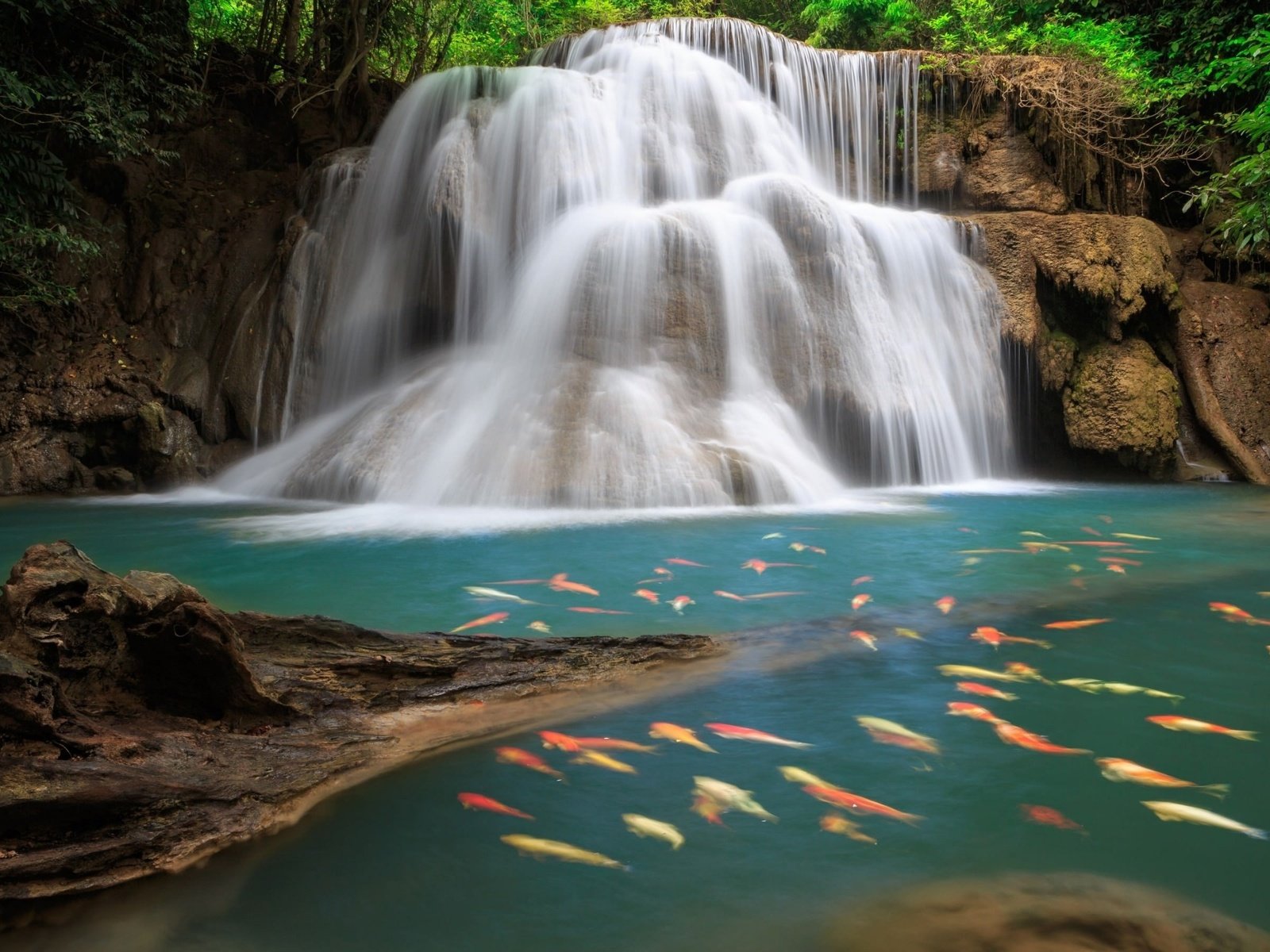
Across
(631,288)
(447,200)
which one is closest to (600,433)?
(631,288)

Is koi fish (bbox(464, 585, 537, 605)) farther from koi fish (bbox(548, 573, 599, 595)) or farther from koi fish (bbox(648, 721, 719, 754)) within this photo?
koi fish (bbox(648, 721, 719, 754))

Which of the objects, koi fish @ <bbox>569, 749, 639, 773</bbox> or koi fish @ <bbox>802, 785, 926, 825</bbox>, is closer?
koi fish @ <bbox>802, 785, 926, 825</bbox>

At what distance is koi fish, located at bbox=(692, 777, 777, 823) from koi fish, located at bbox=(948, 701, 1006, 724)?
99cm

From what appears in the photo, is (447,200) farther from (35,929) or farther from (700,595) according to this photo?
(35,929)

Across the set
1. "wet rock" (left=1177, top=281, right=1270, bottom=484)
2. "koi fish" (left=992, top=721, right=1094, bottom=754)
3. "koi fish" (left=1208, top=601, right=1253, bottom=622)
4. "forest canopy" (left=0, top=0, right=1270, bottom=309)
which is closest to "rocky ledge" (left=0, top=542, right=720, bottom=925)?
"koi fish" (left=992, top=721, right=1094, bottom=754)

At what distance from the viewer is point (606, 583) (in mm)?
5250

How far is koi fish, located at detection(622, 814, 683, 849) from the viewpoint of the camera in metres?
2.27

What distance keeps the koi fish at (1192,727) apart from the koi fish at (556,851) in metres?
2.01

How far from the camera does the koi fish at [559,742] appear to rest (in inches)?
110

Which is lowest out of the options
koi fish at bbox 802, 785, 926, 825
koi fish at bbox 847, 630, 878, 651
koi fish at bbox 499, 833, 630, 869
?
koi fish at bbox 499, 833, 630, 869

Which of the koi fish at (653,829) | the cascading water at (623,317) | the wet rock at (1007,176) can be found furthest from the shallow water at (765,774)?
the wet rock at (1007,176)

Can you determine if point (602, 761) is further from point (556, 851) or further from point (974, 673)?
point (974, 673)

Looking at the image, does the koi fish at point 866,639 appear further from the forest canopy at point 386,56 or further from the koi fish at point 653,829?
the forest canopy at point 386,56

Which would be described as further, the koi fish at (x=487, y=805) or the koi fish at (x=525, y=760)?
the koi fish at (x=525, y=760)
